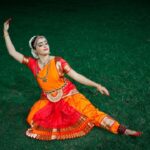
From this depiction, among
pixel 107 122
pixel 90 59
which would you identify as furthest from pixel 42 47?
pixel 90 59

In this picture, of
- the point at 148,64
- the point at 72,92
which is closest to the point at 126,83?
the point at 148,64

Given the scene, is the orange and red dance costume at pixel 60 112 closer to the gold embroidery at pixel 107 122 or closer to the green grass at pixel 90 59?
the gold embroidery at pixel 107 122

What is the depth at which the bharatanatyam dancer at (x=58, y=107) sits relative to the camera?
12.4 feet

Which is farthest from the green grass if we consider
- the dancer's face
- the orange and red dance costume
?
the dancer's face

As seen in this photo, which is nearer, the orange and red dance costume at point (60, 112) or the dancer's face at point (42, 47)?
the orange and red dance costume at point (60, 112)

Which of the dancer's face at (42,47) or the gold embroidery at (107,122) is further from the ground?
the dancer's face at (42,47)

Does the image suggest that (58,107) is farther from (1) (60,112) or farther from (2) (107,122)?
(2) (107,122)

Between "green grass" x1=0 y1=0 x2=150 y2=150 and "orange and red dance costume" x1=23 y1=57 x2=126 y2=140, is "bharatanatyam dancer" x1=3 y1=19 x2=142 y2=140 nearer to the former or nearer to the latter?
"orange and red dance costume" x1=23 y1=57 x2=126 y2=140

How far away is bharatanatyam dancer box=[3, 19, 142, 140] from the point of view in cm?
379

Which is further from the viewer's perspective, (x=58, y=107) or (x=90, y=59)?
(x=90, y=59)

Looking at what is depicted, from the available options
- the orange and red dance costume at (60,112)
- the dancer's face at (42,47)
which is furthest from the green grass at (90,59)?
the dancer's face at (42,47)

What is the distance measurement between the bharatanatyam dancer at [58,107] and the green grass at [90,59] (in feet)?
0.36

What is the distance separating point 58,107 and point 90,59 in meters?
2.10

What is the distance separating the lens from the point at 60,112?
13.2ft
